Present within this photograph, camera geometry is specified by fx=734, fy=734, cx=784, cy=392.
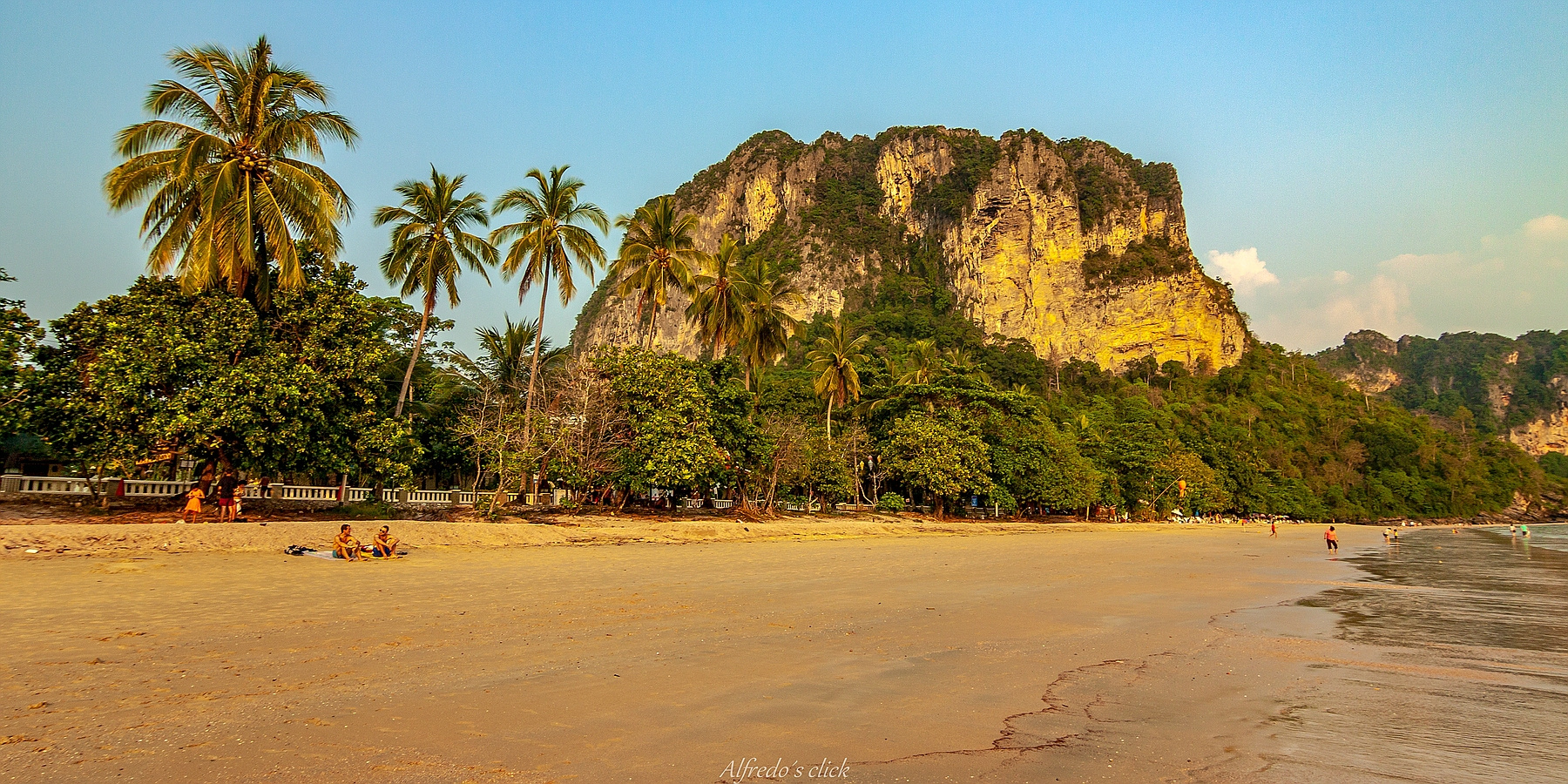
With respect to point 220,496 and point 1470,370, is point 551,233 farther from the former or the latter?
point 1470,370

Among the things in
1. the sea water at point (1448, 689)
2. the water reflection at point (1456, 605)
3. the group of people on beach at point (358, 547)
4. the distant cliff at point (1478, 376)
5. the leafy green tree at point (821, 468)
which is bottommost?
the water reflection at point (1456, 605)

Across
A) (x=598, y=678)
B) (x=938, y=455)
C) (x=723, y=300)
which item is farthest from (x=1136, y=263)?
(x=598, y=678)

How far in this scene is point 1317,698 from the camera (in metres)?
5.97

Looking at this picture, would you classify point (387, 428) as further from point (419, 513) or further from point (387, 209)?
point (387, 209)

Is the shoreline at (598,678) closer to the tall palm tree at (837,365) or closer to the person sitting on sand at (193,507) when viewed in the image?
the person sitting on sand at (193,507)

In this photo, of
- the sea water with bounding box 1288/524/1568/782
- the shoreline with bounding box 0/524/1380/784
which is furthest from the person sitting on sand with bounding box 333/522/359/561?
the sea water with bounding box 1288/524/1568/782

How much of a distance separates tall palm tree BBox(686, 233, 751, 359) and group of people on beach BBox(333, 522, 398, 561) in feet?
66.9

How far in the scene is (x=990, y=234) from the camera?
128250 mm

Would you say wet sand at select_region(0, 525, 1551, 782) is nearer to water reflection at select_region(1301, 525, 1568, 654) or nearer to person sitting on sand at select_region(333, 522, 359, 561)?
water reflection at select_region(1301, 525, 1568, 654)

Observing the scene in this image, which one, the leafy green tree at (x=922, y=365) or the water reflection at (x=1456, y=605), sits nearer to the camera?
the water reflection at (x=1456, y=605)

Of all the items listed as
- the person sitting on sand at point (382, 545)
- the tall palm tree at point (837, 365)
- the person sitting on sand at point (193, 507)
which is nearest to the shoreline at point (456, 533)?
the person sitting on sand at point (193, 507)

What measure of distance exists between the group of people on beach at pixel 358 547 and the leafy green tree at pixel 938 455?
26869mm

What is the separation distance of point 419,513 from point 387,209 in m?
11.0

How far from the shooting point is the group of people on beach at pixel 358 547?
45.3ft
